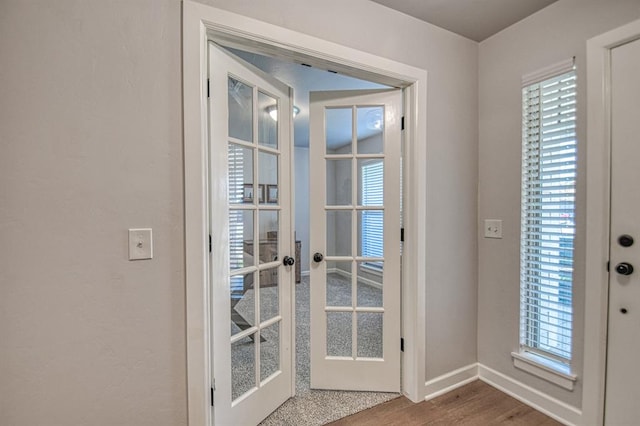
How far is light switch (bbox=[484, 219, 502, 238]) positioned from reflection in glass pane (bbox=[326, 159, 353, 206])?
105 cm

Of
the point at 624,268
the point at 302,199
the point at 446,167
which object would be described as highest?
the point at 446,167

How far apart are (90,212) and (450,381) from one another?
239 cm

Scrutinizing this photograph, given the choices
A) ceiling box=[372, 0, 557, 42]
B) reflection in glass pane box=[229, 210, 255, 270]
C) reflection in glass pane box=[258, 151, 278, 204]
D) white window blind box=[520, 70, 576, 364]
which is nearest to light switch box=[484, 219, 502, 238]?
white window blind box=[520, 70, 576, 364]

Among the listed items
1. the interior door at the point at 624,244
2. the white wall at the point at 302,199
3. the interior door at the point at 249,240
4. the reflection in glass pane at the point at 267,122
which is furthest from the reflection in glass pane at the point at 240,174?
the white wall at the point at 302,199

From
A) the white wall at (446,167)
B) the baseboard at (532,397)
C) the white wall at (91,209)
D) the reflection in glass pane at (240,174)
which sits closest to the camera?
the white wall at (91,209)

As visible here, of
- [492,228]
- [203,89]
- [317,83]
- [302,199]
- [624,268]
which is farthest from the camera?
[302,199]

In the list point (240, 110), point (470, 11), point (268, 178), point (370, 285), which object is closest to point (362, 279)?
point (370, 285)

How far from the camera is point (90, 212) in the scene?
3.64 ft

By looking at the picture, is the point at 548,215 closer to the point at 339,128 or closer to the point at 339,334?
the point at 339,128

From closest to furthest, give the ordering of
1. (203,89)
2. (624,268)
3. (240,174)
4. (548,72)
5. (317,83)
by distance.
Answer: (203,89), (624,268), (240,174), (548,72), (317,83)

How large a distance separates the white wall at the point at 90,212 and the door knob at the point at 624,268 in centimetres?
218

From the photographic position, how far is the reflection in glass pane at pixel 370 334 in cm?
198

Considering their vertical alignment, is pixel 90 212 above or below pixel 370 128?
below

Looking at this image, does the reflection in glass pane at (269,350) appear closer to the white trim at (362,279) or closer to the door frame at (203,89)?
the door frame at (203,89)
